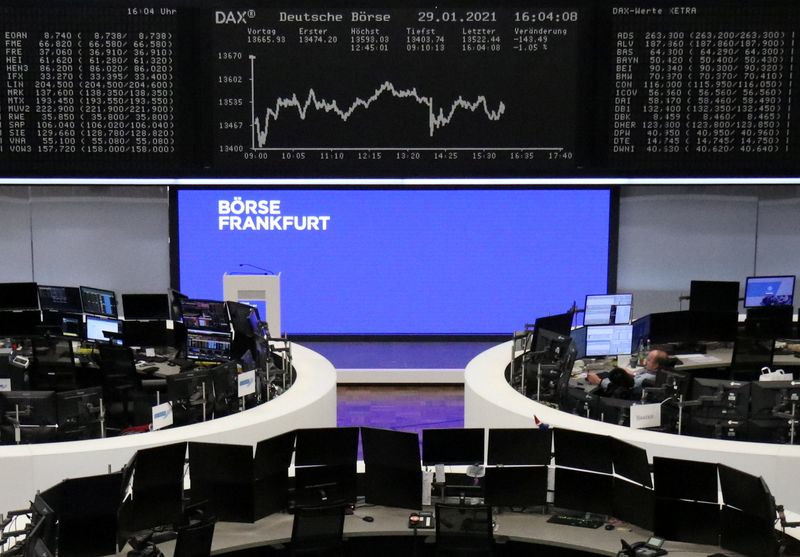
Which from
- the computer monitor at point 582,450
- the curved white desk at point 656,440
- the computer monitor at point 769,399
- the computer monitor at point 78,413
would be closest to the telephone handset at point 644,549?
the computer monitor at point 582,450

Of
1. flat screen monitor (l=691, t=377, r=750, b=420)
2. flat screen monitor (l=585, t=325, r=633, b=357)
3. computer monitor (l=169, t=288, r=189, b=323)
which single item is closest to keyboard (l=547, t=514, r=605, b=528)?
flat screen monitor (l=691, t=377, r=750, b=420)

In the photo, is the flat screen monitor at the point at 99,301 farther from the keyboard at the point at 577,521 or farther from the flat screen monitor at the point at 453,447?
the keyboard at the point at 577,521

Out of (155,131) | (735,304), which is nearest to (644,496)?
(735,304)

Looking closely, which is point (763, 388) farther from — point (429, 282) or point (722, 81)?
point (429, 282)

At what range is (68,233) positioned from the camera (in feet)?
41.2

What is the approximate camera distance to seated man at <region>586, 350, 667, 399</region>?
8.38 m

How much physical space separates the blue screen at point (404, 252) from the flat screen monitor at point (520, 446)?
6728mm

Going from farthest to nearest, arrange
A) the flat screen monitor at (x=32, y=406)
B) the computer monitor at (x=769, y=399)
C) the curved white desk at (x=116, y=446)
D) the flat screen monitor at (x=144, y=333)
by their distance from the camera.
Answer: the flat screen monitor at (x=144, y=333)
the computer monitor at (x=769, y=399)
the flat screen monitor at (x=32, y=406)
the curved white desk at (x=116, y=446)

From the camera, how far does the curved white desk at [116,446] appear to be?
6832 millimetres

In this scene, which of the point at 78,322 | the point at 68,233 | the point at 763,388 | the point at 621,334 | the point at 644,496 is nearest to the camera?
the point at 644,496

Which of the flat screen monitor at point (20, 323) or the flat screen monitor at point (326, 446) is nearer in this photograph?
the flat screen monitor at point (326, 446)

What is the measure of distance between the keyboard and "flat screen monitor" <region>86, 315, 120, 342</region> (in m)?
5.63

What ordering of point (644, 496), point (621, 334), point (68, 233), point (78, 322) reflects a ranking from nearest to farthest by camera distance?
point (644, 496) → point (621, 334) → point (78, 322) → point (68, 233)

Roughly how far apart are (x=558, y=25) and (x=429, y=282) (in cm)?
370
